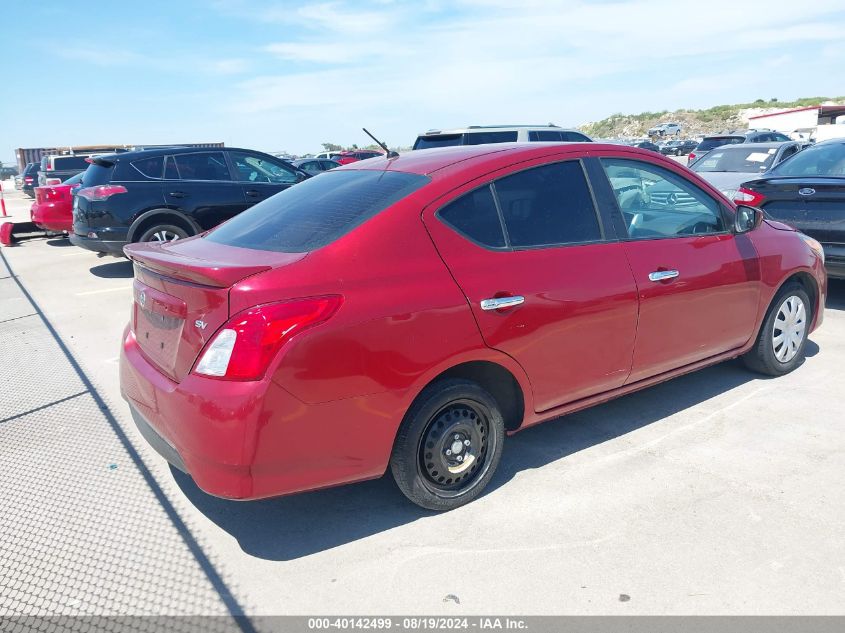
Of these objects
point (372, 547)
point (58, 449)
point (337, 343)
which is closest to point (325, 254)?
point (337, 343)

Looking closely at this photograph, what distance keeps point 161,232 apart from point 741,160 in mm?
8555

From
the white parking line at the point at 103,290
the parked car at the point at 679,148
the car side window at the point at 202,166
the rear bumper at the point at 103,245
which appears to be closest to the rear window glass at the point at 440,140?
the car side window at the point at 202,166

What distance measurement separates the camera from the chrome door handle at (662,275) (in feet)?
12.5

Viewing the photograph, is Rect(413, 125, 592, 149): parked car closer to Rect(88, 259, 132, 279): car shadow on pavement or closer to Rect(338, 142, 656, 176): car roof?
Rect(88, 259, 132, 279): car shadow on pavement

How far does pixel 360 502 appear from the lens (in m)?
3.44

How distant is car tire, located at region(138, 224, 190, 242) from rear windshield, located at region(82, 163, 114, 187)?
0.84 meters

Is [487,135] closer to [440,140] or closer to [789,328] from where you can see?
[440,140]

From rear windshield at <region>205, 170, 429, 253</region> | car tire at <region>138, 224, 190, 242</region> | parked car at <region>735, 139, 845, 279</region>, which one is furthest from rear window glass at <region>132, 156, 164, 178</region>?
parked car at <region>735, 139, 845, 279</region>

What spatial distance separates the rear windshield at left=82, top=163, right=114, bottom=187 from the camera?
8844 millimetres

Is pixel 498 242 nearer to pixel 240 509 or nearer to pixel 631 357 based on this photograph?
pixel 631 357

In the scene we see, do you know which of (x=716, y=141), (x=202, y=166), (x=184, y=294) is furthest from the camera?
(x=716, y=141)

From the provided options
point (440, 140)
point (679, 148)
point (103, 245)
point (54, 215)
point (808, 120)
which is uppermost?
point (808, 120)

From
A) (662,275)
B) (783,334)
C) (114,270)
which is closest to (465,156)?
(662,275)

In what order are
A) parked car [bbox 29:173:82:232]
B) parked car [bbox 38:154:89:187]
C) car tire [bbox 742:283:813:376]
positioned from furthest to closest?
Answer: parked car [bbox 38:154:89:187], parked car [bbox 29:173:82:232], car tire [bbox 742:283:813:376]
